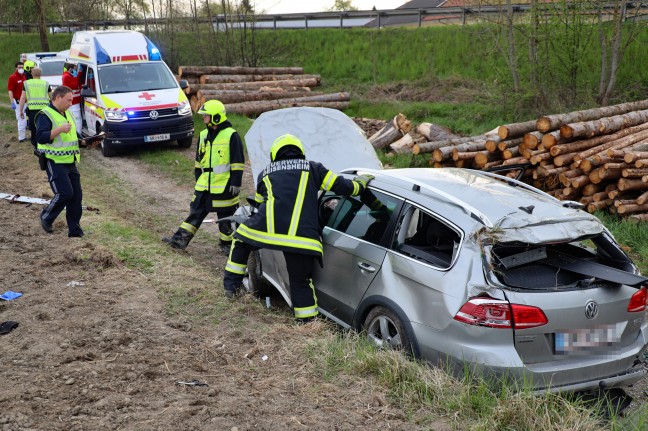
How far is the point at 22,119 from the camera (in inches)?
674

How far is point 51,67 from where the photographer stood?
23.4 m

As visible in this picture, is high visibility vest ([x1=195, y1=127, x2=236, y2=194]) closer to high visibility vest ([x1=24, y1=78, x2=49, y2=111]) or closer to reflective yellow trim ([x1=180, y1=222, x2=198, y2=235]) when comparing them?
reflective yellow trim ([x1=180, y1=222, x2=198, y2=235])

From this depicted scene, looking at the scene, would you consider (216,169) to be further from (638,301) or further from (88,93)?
(88,93)

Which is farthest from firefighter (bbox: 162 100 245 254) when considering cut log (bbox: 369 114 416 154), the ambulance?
the ambulance

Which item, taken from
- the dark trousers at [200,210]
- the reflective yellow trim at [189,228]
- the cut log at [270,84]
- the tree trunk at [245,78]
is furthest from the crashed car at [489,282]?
the tree trunk at [245,78]

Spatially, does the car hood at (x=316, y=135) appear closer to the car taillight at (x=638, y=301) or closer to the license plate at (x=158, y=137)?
the car taillight at (x=638, y=301)

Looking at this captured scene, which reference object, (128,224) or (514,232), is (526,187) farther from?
(128,224)

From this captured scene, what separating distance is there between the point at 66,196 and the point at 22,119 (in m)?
10.1

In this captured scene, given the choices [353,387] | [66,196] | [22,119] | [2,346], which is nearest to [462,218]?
[353,387]

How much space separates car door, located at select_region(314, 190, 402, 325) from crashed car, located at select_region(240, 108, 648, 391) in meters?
0.01

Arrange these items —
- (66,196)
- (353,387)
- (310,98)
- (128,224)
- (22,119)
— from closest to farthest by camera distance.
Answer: (353,387), (66,196), (128,224), (22,119), (310,98)

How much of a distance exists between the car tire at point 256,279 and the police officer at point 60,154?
293cm

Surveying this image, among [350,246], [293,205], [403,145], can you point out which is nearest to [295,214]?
[293,205]

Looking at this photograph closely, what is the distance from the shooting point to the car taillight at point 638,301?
4625 millimetres
